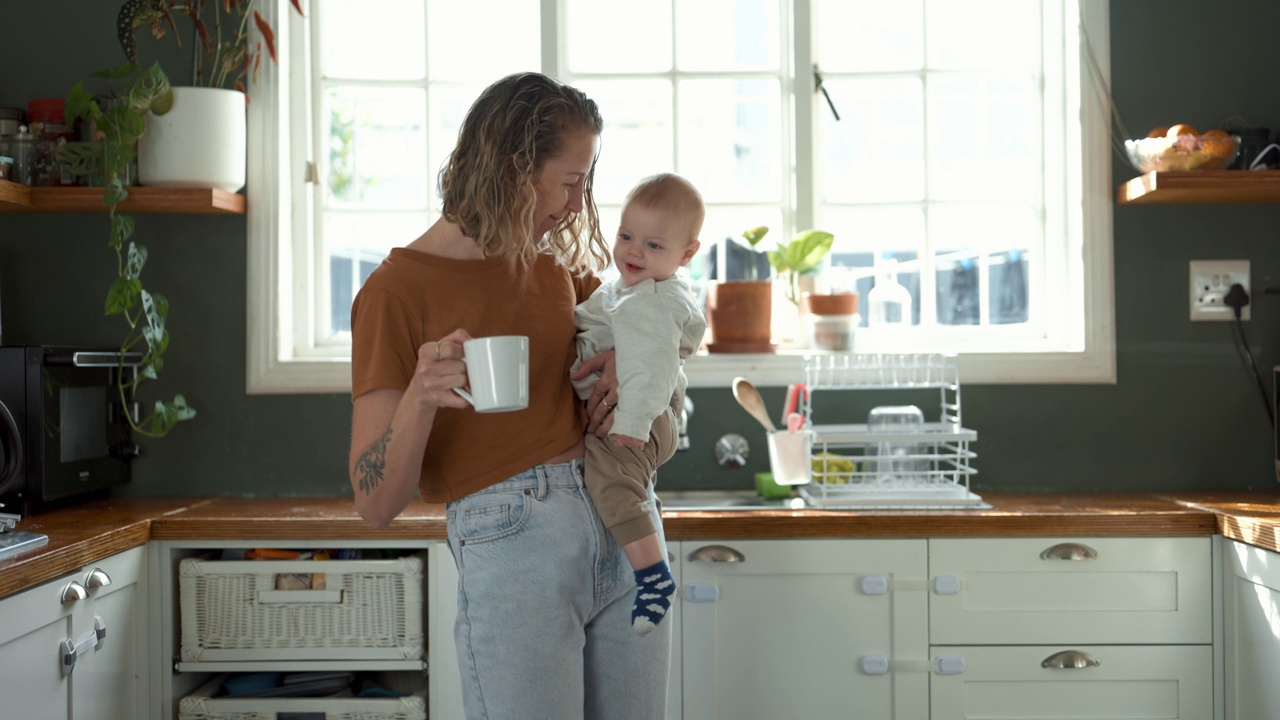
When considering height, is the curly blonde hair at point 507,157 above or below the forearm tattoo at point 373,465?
above

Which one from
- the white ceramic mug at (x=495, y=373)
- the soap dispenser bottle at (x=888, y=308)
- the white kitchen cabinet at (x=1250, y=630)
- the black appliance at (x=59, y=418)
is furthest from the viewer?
the soap dispenser bottle at (x=888, y=308)

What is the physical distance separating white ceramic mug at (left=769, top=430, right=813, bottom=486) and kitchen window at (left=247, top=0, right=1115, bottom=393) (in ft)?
1.49

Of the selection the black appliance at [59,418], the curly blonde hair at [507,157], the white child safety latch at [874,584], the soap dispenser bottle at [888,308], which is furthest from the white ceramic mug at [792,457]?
the black appliance at [59,418]

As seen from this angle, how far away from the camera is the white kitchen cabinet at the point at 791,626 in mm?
2439

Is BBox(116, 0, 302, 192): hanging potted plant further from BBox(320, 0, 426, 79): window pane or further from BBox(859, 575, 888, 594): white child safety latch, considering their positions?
BBox(859, 575, 888, 594): white child safety latch

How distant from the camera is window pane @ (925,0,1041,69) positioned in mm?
3158

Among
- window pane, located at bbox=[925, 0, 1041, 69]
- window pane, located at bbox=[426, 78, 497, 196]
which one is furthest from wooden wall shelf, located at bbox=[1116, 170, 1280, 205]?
window pane, located at bbox=[426, 78, 497, 196]

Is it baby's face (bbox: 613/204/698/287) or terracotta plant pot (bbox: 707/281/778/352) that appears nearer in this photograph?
baby's face (bbox: 613/204/698/287)

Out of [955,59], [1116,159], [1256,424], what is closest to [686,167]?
[955,59]

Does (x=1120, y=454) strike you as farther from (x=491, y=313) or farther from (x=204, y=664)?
(x=204, y=664)

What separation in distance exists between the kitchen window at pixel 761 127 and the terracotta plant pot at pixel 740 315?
18 centimetres

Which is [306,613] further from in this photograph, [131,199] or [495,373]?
[495,373]

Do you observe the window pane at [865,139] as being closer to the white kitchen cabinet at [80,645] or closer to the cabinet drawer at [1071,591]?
the cabinet drawer at [1071,591]

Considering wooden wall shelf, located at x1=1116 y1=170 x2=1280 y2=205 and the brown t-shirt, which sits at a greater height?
wooden wall shelf, located at x1=1116 y1=170 x2=1280 y2=205
